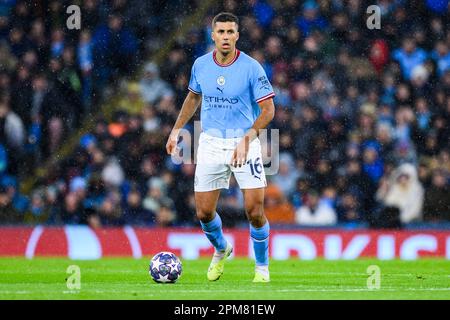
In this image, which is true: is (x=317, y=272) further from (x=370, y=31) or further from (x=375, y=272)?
(x=370, y=31)

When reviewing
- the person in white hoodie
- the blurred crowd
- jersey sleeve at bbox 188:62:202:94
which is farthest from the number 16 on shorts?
the person in white hoodie

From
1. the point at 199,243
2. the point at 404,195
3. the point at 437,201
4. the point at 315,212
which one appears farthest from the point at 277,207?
the point at 437,201

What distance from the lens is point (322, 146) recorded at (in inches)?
649

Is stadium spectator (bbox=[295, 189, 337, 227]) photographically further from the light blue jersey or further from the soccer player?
the light blue jersey

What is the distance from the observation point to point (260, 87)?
9.48 meters

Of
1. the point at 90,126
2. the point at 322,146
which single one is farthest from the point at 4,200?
the point at 322,146

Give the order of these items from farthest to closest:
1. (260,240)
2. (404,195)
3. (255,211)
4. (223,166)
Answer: (404,195) < (223,166) < (260,240) < (255,211)

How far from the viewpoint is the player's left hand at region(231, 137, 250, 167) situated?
9148 mm

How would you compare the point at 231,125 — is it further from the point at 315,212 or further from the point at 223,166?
the point at 315,212

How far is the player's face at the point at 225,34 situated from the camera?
30.8 ft

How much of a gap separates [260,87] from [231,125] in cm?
43

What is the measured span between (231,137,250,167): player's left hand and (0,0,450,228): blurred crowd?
6329mm

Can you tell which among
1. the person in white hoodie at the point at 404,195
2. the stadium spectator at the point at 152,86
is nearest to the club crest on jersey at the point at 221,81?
the person in white hoodie at the point at 404,195

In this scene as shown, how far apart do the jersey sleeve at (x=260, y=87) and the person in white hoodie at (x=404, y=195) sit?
6656 millimetres
